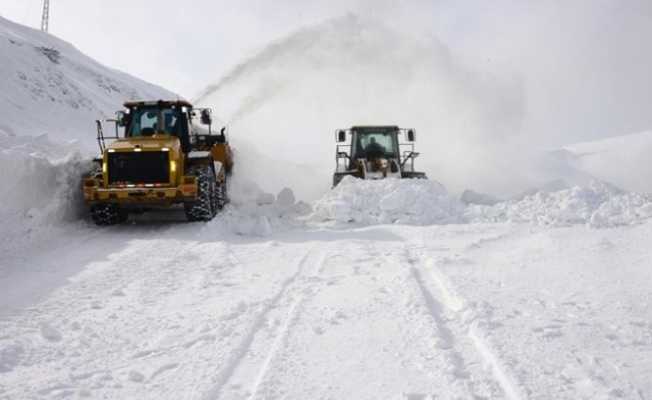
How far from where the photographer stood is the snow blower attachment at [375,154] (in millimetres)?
15070

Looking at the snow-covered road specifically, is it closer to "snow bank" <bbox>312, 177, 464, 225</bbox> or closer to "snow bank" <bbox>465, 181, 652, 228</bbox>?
"snow bank" <bbox>465, 181, 652, 228</bbox>

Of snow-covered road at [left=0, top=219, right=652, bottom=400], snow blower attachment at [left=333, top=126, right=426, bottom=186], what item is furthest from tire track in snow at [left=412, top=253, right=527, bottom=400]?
snow blower attachment at [left=333, top=126, right=426, bottom=186]

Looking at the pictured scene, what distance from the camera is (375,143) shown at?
16219 millimetres

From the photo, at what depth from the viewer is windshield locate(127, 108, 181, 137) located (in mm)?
12062

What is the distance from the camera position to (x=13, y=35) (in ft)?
145

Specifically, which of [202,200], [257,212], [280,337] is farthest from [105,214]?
[280,337]

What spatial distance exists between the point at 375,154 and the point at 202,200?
21.7 ft

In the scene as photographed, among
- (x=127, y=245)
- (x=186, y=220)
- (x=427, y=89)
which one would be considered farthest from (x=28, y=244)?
(x=427, y=89)

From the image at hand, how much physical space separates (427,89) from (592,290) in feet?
68.1

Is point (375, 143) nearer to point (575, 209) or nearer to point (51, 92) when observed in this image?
point (575, 209)

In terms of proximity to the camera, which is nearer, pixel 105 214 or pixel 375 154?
pixel 105 214

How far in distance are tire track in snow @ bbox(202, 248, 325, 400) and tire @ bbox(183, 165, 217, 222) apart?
197 inches

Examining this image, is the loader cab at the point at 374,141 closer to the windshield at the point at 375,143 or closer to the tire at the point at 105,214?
the windshield at the point at 375,143

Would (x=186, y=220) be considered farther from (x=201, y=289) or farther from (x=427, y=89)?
(x=427, y=89)
